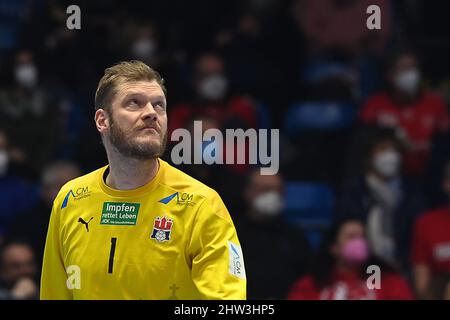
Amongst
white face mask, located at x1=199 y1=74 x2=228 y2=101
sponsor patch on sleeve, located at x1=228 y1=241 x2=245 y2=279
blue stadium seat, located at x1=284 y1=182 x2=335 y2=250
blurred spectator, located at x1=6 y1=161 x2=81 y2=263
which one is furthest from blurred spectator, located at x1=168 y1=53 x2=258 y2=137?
sponsor patch on sleeve, located at x1=228 y1=241 x2=245 y2=279

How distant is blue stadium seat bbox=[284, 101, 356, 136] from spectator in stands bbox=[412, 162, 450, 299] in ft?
3.50

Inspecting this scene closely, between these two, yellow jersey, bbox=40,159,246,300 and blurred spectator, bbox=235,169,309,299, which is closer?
yellow jersey, bbox=40,159,246,300

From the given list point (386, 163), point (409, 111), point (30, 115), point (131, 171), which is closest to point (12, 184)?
point (30, 115)

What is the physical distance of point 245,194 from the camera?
21.8ft

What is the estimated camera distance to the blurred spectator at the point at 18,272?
253 inches

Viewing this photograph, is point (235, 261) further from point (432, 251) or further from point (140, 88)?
point (432, 251)

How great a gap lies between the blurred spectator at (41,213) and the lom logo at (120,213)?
2053 millimetres

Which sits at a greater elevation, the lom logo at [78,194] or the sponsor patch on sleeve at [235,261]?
the lom logo at [78,194]

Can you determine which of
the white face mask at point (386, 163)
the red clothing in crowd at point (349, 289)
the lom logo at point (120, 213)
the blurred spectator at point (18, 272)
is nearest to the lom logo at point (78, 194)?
the lom logo at point (120, 213)

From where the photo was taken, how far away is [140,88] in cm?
440

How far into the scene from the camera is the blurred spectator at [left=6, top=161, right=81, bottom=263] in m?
6.51

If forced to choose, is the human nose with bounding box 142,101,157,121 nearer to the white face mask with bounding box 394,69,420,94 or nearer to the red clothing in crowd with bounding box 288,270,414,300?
the red clothing in crowd with bounding box 288,270,414,300

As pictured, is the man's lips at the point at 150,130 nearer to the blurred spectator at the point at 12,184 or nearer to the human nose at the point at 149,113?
the human nose at the point at 149,113

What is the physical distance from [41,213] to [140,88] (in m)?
2.39
